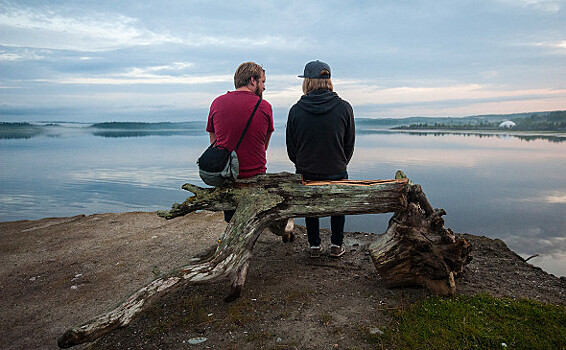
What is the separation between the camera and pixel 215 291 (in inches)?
209

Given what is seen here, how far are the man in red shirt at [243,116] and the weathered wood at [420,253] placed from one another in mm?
2233

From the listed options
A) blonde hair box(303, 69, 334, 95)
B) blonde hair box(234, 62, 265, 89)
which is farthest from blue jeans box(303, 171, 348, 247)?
blonde hair box(234, 62, 265, 89)

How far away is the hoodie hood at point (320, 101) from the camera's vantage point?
529 cm

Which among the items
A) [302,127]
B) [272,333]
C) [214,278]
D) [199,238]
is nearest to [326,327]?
[272,333]

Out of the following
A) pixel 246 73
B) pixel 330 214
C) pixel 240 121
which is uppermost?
pixel 246 73

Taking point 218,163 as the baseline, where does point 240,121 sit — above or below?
above

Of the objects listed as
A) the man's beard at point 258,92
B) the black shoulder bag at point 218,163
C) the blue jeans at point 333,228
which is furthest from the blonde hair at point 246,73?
the blue jeans at point 333,228

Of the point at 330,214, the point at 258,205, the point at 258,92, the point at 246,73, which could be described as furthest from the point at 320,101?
the point at 258,205

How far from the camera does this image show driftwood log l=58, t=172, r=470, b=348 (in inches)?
193

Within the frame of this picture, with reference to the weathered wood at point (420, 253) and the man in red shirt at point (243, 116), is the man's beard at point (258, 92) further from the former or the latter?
the weathered wood at point (420, 253)

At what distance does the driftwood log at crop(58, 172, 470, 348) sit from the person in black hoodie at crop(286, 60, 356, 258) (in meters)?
0.32

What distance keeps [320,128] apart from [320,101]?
15.2 inches

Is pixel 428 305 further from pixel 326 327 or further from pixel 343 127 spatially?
pixel 343 127

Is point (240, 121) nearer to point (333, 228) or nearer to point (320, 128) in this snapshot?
point (320, 128)
